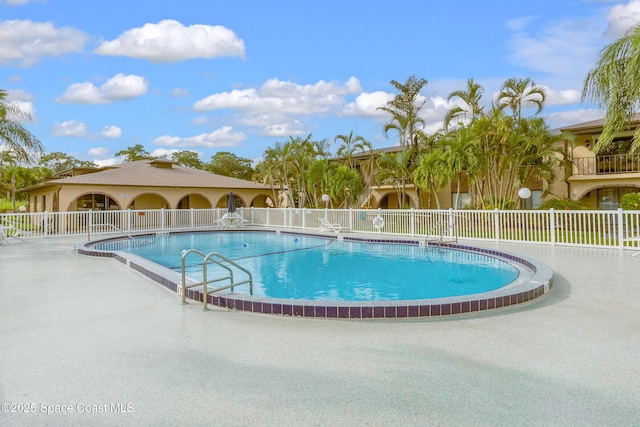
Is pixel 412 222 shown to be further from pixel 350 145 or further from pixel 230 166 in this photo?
pixel 230 166

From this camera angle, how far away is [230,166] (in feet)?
139

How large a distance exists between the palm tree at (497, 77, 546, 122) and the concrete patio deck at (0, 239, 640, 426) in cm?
1654

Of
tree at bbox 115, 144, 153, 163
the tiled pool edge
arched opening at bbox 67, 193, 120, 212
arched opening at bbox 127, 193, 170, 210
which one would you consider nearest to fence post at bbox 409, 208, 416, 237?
the tiled pool edge

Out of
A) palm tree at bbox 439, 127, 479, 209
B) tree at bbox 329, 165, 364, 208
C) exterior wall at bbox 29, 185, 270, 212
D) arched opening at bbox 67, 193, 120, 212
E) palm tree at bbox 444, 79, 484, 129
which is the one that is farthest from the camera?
arched opening at bbox 67, 193, 120, 212

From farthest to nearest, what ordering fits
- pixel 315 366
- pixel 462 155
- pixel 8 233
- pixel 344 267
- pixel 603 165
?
pixel 603 165
pixel 462 155
pixel 8 233
pixel 344 267
pixel 315 366

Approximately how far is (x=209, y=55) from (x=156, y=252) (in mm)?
10132

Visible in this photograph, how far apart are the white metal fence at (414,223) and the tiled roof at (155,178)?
3280 mm

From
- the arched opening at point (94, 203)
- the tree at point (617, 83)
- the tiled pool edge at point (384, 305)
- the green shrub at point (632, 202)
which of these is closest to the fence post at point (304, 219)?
the arched opening at point (94, 203)

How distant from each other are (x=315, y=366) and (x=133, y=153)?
1945 inches

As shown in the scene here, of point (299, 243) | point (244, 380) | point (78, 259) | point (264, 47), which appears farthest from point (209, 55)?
point (244, 380)

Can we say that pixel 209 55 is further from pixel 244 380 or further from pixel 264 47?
pixel 244 380

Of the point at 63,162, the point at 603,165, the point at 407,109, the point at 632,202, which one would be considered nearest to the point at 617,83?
the point at 632,202

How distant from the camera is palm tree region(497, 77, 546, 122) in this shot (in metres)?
19.7

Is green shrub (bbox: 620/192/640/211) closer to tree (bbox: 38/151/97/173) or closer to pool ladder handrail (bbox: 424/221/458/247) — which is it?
pool ladder handrail (bbox: 424/221/458/247)
